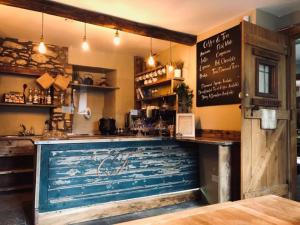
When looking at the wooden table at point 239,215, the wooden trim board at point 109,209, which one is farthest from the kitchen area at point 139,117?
the wooden table at point 239,215

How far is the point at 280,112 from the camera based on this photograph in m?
3.25

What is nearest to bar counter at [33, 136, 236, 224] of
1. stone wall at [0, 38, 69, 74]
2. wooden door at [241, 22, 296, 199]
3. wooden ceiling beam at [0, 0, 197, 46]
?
wooden door at [241, 22, 296, 199]

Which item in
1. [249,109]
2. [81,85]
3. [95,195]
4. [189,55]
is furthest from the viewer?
[81,85]

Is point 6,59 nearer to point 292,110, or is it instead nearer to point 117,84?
point 117,84

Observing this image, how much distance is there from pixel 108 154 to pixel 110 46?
258 centimetres

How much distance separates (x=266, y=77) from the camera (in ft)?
10.7

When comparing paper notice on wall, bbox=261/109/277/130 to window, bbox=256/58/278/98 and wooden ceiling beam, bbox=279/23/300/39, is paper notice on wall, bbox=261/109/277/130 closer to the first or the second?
window, bbox=256/58/278/98

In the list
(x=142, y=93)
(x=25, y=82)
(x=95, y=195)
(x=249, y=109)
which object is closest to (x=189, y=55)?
(x=142, y=93)

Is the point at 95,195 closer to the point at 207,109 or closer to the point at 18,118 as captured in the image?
the point at 207,109

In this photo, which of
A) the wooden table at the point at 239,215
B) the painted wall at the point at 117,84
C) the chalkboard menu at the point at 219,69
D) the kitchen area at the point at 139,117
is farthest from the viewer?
the painted wall at the point at 117,84

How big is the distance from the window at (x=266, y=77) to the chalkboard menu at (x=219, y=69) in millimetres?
290

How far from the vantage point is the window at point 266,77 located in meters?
3.13

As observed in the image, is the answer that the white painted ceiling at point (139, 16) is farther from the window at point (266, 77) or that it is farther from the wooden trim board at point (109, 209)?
the wooden trim board at point (109, 209)

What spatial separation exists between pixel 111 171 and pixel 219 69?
214 centimetres
